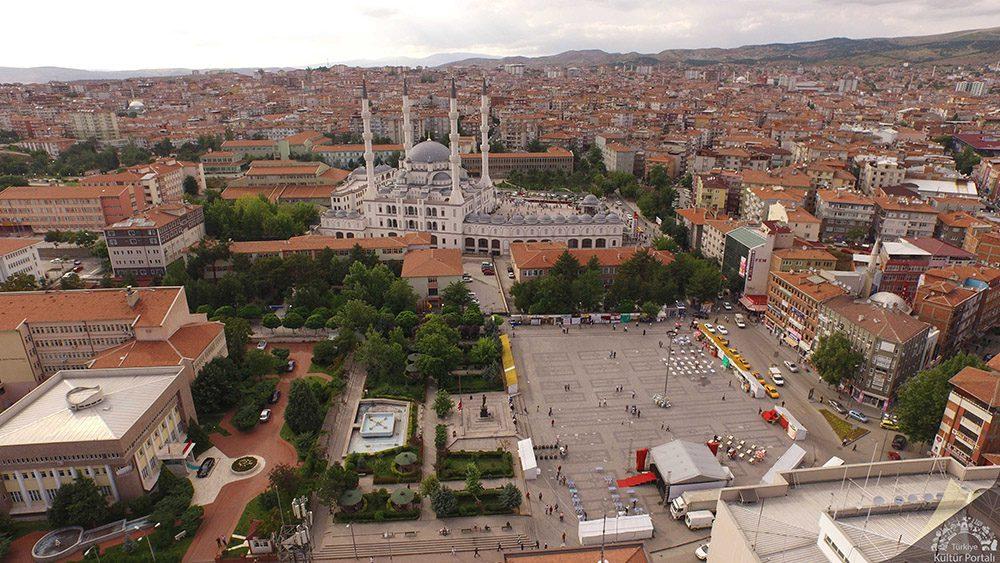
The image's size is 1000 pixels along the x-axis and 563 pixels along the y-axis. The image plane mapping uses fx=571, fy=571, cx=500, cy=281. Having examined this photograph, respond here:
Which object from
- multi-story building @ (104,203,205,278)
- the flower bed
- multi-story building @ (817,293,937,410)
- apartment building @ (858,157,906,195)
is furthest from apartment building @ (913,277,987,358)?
multi-story building @ (104,203,205,278)

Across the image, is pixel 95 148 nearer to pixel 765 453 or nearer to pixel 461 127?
pixel 461 127

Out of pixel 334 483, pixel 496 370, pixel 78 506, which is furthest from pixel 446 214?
pixel 78 506

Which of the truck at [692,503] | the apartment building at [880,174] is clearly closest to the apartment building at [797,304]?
the truck at [692,503]

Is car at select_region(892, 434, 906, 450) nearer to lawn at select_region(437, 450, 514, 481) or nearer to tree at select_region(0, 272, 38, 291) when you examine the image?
lawn at select_region(437, 450, 514, 481)

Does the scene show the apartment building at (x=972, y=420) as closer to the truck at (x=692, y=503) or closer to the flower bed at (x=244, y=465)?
the truck at (x=692, y=503)

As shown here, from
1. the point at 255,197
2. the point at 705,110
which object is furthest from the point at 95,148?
the point at 705,110
